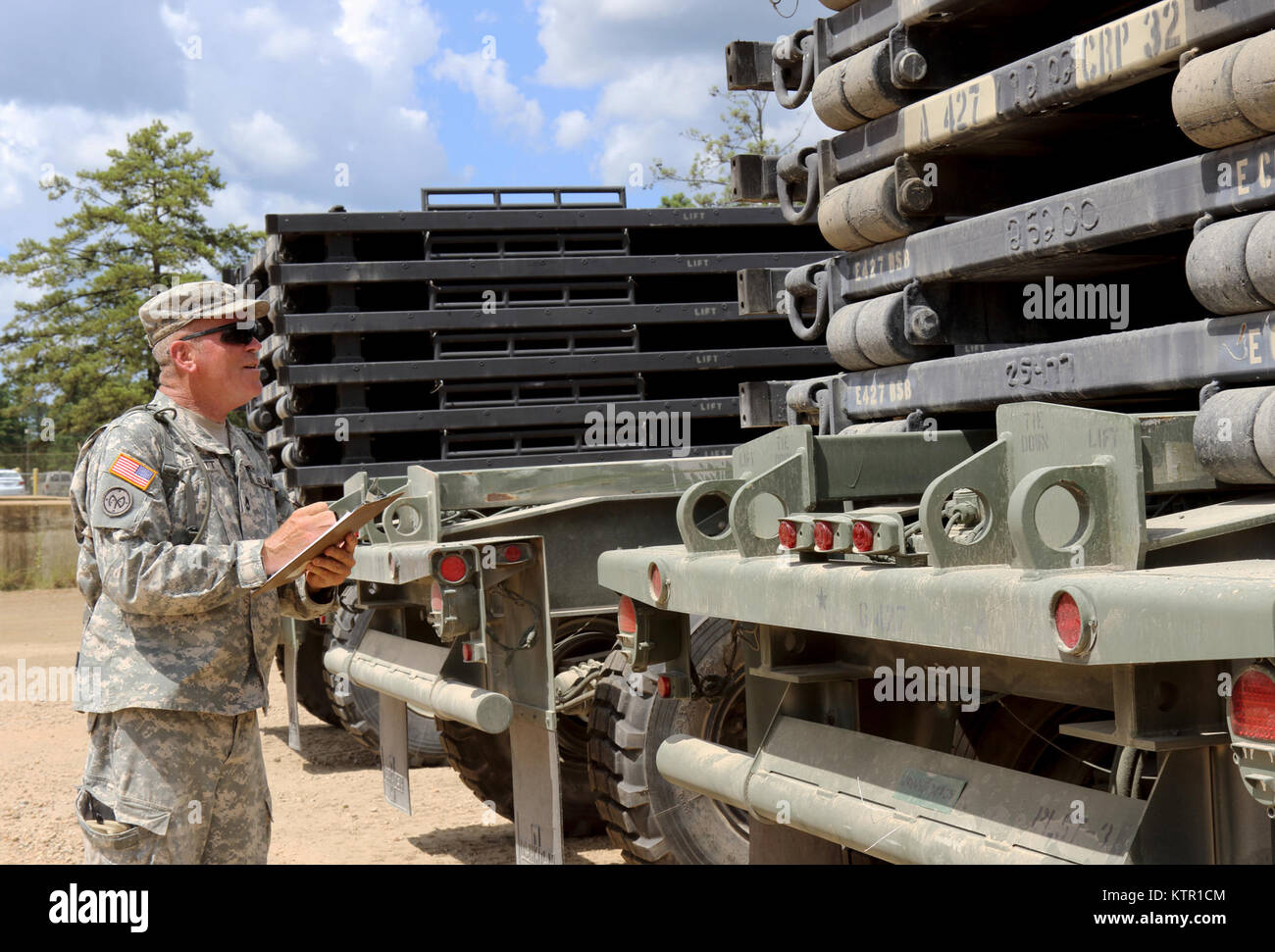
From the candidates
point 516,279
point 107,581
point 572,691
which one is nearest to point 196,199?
point 516,279

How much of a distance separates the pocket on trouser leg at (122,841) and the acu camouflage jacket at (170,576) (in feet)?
0.94

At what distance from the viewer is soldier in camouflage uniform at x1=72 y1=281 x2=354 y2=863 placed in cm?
375

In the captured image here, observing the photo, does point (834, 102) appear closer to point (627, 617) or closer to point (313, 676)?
point (627, 617)

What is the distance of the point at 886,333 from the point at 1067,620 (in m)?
2.27

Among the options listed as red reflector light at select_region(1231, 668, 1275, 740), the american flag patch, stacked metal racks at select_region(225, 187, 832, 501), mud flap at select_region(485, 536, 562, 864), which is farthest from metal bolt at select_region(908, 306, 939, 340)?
stacked metal racks at select_region(225, 187, 832, 501)

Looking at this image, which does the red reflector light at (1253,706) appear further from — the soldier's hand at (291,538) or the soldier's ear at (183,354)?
the soldier's ear at (183,354)

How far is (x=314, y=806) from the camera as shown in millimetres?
8484

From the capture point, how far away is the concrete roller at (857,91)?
486cm

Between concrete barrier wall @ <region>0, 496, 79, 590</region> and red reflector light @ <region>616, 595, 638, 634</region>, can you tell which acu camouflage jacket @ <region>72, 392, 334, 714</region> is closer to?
red reflector light @ <region>616, 595, 638, 634</region>

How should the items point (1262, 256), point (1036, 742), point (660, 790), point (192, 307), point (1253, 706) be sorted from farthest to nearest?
point (660, 790)
point (1036, 742)
point (192, 307)
point (1262, 256)
point (1253, 706)

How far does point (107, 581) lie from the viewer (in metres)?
3.74

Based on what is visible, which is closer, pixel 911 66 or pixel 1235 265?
pixel 1235 265

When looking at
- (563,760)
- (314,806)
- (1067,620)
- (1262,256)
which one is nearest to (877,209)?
(1262,256)

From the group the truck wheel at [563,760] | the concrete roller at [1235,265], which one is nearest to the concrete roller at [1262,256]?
the concrete roller at [1235,265]
